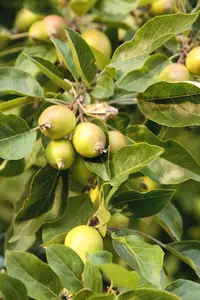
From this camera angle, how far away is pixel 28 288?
3.98 ft

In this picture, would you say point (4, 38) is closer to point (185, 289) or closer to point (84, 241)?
point (84, 241)

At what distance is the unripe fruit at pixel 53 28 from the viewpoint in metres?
1.69

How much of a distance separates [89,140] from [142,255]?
28 centimetres

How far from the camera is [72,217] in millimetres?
1490

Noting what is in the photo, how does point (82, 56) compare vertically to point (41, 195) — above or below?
above

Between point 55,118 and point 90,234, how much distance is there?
0.82 ft

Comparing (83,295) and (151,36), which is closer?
(83,295)

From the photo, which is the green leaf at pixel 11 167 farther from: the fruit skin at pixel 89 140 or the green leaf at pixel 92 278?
the green leaf at pixel 92 278

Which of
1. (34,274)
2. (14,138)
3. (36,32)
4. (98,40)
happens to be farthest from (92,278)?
(36,32)

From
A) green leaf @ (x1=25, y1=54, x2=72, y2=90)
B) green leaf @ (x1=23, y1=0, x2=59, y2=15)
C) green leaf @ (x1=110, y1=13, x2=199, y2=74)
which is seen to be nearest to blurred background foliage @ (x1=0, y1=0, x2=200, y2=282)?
green leaf @ (x1=23, y1=0, x2=59, y2=15)

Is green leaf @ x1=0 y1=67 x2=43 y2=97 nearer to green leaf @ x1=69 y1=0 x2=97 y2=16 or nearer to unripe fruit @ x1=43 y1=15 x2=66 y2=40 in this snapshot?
unripe fruit @ x1=43 y1=15 x2=66 y2=40

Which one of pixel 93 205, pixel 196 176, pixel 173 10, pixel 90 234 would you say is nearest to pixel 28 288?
pixel 90 234

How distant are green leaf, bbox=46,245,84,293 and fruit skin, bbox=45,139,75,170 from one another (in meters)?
0.22

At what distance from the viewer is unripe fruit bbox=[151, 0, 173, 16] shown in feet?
5.64
